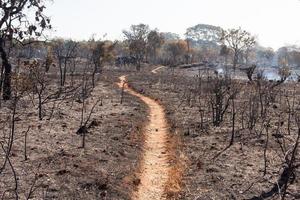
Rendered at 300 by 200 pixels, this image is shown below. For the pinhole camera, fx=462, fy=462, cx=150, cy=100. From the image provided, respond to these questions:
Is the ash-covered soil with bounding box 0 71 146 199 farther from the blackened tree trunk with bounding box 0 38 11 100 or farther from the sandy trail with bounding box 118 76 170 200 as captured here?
the blackened tree trunk with bounding box 0 38 11 100

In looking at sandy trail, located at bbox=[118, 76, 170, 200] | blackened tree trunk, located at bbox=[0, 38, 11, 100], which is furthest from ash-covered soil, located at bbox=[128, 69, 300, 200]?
blackened tree trunk, located at bbox=[0, 38, 11, 100]

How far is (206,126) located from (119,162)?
25.5ft

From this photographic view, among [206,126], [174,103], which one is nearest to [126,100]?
[174,103]

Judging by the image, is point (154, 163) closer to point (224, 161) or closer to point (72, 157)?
point (224, 161)

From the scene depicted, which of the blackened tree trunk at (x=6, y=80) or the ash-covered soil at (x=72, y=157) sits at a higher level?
the blackened tree trunk at (x=6, y=80)

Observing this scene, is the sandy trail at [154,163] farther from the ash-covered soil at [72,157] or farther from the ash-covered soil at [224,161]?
the ash-covered soil at [224,161]

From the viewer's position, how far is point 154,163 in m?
16.1

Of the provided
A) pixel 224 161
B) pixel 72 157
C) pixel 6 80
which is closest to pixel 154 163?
pixel 224 161

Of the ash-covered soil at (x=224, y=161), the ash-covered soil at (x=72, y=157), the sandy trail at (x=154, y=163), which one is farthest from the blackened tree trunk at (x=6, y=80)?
the ash-covered soil at (x=224, y=161)

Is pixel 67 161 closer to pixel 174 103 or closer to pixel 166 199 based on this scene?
pixel 166 199

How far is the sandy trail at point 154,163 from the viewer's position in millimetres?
13109

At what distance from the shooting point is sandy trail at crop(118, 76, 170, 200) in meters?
13.1

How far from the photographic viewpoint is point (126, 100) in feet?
107

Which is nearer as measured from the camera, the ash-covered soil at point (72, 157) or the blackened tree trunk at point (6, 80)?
the ash-covered soil at point (72, 157)
